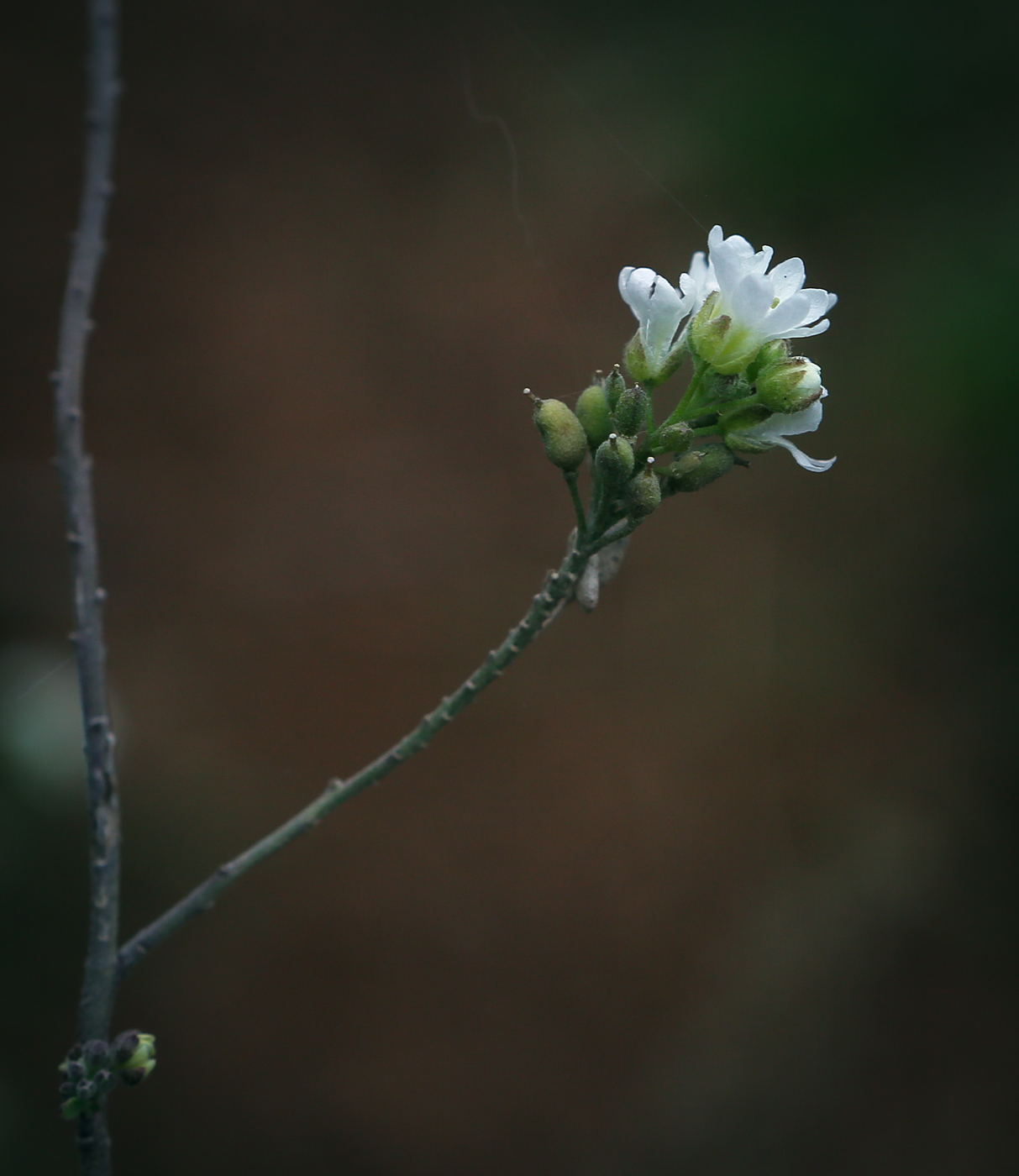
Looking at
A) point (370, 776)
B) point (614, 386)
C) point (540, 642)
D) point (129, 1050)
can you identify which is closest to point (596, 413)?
point (614, 386)

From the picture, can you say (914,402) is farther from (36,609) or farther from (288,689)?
(36,609)

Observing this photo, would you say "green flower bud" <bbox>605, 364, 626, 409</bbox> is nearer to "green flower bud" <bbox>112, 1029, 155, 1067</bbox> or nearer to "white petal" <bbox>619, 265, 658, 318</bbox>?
"white petal" <bbox>619, 265, 658, 318</bbox>

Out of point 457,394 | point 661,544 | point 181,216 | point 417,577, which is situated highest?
point 181,216

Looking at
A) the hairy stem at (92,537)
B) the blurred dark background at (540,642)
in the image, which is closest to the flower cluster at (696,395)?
the hairy stem at (92,537)

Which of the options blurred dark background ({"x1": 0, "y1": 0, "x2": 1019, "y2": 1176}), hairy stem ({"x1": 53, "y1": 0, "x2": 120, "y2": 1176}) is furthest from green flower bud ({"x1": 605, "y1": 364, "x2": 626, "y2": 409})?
blurred dark background ({"x1": 0, "y1": 0, "x2": 1019, "y2": 1176})

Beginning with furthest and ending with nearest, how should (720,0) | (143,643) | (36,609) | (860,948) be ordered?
1. (860,948)
2. (143,643)
3. (36,609)
4. (720,0)

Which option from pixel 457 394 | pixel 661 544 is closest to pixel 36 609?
pixel 457 394
